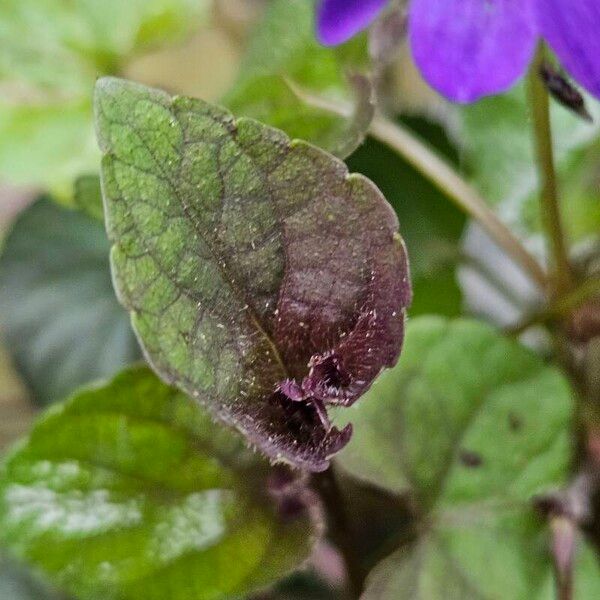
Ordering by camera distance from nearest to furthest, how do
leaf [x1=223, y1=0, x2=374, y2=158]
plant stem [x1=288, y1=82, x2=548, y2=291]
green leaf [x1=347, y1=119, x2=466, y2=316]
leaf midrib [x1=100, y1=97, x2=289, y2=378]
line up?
leaf midrib [x1=100, y1=97, x2=289, y2=378] < leaf [x1=223, y1=0, x2=374, y2=158] < plant stem [x1=288, y1=82, x2=548, y2=291] < green leaf [x1=347, y1=119, x2=466, y2=316]

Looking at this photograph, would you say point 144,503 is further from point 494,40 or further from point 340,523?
point 494,40

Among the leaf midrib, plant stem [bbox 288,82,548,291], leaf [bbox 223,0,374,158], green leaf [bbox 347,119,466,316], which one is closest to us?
the leaf midrib

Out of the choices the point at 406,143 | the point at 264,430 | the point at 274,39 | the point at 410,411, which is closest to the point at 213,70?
the point at 274,39

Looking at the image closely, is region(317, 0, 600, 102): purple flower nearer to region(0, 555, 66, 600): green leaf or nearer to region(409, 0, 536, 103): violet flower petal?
region(409, 0, 536, 103): violet flower petal

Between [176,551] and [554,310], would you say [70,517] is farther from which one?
[554,310]

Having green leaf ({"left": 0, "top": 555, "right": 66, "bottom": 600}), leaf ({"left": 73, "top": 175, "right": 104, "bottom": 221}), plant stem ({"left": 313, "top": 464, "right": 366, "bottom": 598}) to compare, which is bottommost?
green leaf ({"left": 0, "top": 555, "right": 66, "bottom": 600})

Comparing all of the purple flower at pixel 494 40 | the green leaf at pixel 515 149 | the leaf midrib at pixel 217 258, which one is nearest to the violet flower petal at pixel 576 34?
the purple flower at pixel 494 40

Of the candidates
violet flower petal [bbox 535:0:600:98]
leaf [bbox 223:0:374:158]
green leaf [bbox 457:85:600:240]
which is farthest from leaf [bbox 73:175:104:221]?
green leaf [bbox 457:85:600:240]
